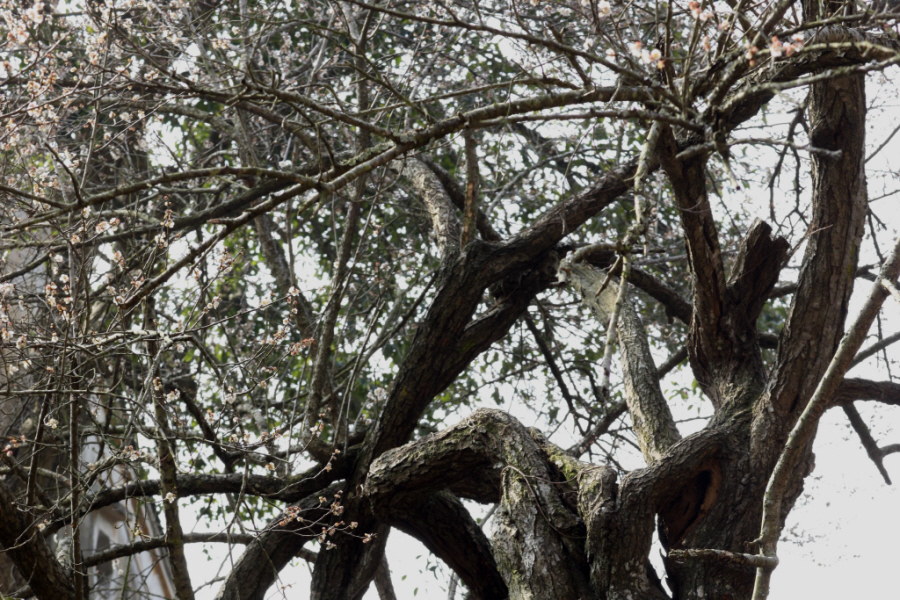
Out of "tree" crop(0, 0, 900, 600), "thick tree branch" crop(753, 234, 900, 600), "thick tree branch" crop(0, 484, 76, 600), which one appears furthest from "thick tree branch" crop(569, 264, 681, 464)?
"thick tree branch" crop(0, 484, 76, 600)

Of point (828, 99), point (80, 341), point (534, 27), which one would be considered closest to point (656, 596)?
point (828, 99)

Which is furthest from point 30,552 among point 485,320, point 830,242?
point 830,242

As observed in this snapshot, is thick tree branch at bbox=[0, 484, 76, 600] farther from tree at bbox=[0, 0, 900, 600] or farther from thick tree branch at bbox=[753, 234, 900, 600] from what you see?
thick tree branch at bbox=[753, 234, 900, 600]

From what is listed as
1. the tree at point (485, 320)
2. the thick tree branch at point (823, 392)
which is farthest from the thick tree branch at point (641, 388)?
the thick tree branch at point (823, 392)

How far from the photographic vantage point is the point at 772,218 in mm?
4906

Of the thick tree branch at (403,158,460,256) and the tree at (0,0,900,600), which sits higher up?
the thick tree branch at (403,158,460,256)

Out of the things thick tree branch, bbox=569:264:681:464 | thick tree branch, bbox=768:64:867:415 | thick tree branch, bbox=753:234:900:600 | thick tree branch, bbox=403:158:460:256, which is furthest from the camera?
thick tree branch, bbox=403:158:460:256

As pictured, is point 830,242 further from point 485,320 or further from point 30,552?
point 30,552

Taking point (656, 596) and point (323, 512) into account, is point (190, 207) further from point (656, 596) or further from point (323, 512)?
point (656, 596)

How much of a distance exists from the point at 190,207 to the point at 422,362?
2.93 metres

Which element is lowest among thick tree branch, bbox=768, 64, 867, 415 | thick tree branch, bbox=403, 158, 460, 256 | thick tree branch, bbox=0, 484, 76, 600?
thick tree branch, bbox=0, 484, 76, 600

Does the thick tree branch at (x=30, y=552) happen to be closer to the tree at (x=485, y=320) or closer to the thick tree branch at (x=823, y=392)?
the tree at (x=485, y=320)

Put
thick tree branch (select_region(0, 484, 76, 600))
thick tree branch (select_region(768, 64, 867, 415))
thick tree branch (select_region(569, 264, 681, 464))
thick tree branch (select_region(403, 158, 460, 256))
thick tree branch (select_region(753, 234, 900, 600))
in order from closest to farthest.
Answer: thick tree branch (select_region(753, 234, 900, 600))
thick tree branch (select_region(0, 484, 76, 600))
thick tree branch (select_region(768, 64, 867, 415))
thick tree branch (select_region(569, 264, 681, 464))
thick tree branch (select_region(403, 158, 460, 256))

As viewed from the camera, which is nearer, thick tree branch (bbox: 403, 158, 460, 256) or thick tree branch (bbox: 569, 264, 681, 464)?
thick tree branch (bbox: 569, 264, 681, 464)
